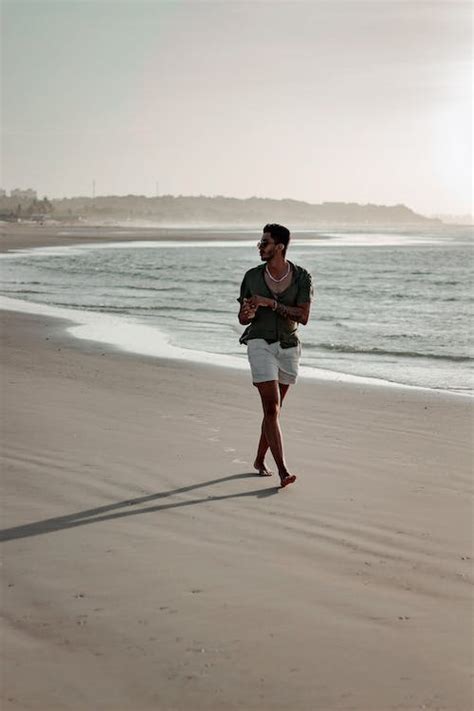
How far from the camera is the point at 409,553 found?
15.9ft

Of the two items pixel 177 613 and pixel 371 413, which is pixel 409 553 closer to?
pixel 177 613

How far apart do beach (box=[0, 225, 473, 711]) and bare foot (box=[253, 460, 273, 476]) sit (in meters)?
0.07

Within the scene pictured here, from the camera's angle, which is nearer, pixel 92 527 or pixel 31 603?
pixel 31 603

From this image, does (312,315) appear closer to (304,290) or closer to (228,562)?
(304,290)

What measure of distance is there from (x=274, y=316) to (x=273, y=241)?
0.49m

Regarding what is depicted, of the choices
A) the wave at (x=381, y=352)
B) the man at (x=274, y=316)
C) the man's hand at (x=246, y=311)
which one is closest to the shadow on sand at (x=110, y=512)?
the man at (x=274, y=316)

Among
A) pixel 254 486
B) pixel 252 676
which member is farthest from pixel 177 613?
pixel 254 486

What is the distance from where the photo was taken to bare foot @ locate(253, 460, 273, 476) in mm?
6367

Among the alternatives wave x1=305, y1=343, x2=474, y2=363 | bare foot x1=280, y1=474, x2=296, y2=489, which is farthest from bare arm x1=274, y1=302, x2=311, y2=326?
wave x1=305, y1=343, x2=474, y2=363

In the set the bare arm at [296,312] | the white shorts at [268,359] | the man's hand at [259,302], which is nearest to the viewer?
the man's hand at [259,302]

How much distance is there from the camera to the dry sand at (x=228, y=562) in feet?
11.3

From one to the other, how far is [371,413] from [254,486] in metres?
2.99

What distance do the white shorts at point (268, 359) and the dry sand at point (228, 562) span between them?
2.41ft

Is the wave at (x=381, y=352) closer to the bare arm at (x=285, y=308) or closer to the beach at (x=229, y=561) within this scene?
the beach at (x=229, y=561)
